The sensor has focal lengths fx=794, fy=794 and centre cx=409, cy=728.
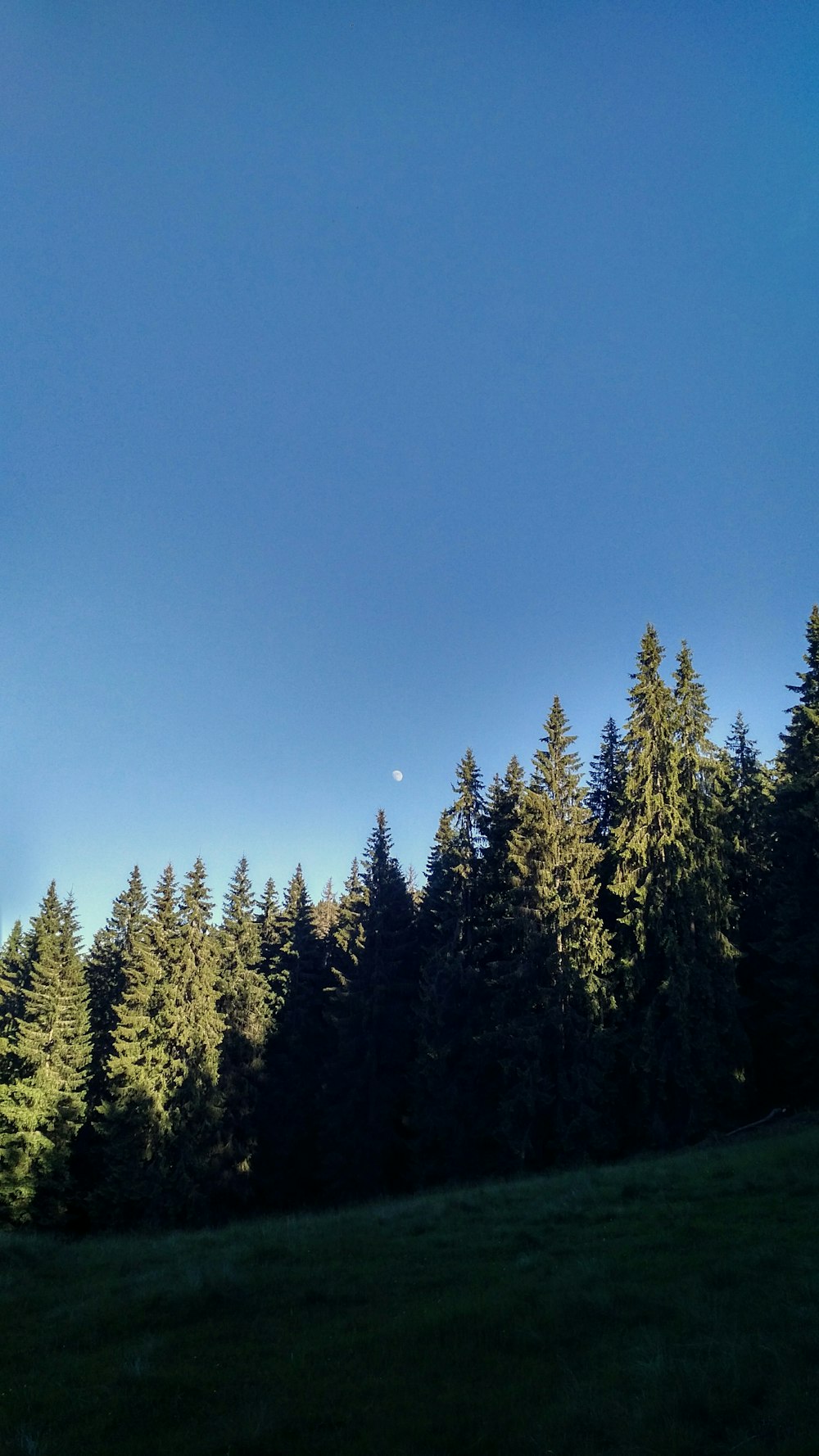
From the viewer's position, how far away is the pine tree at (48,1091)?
34188 mm

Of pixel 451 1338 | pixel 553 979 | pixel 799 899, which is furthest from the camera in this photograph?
pixel 553 979

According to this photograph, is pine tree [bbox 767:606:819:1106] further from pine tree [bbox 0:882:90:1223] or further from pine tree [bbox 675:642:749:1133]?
pine tree [bbox 0:882:90:1223]

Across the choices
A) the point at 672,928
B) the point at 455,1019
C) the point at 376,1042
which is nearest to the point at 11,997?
the point at 376,1042

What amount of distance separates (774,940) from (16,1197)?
1287 inches

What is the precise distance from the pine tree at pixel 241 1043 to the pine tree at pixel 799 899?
75.4 feet

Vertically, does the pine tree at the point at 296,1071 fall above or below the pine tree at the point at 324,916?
Result: below

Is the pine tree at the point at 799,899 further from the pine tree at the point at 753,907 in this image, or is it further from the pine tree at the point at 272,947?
the pine tree at the point at 272,947

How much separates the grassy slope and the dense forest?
13.7 metres

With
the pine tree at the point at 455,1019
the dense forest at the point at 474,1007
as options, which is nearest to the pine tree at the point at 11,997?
the dense forest at the point at 474,1007

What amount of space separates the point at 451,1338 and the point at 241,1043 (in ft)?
104

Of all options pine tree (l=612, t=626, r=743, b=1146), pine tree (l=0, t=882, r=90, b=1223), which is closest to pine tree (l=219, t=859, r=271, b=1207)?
pine tree (l=0, t=882, r=90, b=1223)

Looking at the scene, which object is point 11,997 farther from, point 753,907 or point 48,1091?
point 753,907

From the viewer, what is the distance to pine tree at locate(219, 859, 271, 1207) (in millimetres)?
35562

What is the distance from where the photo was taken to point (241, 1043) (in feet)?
125
